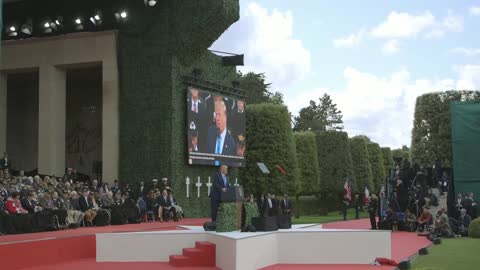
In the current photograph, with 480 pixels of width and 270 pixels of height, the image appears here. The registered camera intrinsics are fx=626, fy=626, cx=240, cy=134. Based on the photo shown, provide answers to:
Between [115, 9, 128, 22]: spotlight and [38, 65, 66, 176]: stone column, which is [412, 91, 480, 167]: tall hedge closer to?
[115, 9, 128, 22]: spotlight

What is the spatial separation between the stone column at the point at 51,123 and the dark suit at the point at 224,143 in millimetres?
6374

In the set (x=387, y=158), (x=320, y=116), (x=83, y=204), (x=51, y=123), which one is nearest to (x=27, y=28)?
(x=51, y=123)

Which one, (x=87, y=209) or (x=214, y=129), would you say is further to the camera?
(x=214, y=129)

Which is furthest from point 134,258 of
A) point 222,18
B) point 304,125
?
point 304,125

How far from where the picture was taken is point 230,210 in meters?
14.2

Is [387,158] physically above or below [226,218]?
above

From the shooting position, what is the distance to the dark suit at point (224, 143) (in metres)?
27.3

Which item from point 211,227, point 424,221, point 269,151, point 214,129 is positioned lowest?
point 424,221

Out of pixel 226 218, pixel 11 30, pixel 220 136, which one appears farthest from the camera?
pixel 220 136

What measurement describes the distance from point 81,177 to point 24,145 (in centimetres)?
372

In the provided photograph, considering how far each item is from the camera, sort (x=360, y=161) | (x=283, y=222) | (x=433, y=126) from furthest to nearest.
Answer: (x=360, y=161) < (x=433, y=126) < (x=283, y=222)

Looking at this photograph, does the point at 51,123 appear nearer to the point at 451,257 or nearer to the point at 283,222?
the point at 283,222

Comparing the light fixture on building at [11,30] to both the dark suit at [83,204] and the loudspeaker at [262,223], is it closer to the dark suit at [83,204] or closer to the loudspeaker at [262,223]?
the dark suit at [83,204]

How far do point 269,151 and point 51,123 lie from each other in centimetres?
1257
